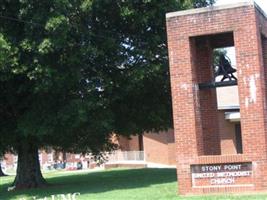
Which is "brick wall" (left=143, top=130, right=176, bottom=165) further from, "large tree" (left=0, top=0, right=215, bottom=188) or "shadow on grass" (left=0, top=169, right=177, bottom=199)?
"large tree" (left=0, top=0, right=215, bottom=188)

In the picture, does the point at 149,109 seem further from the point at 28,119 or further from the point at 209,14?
the point at 209,14

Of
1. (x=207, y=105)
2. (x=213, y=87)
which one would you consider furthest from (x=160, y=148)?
(x=213, y=87)

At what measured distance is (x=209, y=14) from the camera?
18.0 metres

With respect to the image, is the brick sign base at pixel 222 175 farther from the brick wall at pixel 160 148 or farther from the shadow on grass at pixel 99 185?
the brick wall at pixel 160 148

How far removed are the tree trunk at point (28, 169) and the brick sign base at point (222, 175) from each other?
1194 cm

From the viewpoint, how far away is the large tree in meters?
22.4

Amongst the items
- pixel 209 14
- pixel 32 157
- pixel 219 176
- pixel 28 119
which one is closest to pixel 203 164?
pixel 219 176

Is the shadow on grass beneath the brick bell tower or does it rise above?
beneath

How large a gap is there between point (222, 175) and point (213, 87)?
2839 mm

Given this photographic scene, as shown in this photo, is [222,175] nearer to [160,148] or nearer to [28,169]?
[28,169]

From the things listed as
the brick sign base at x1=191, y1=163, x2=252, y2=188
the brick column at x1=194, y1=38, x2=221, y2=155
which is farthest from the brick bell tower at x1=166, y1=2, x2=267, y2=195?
the brick column at x1=194, y1=38, x2=221, y2=155

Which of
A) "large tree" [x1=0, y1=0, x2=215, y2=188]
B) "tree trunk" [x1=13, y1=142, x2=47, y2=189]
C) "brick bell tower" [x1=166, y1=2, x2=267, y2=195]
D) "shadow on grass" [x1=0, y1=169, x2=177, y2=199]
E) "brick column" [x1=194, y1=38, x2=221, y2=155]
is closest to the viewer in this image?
"brick bell tower" [x1=166, y1=2, x2=267, y2=195]

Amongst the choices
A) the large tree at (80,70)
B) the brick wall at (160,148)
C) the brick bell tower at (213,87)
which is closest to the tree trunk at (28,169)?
the large tree at (80,70)

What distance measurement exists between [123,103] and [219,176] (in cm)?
1012
